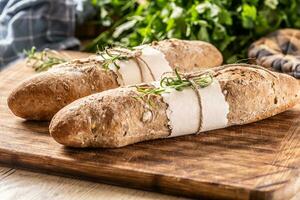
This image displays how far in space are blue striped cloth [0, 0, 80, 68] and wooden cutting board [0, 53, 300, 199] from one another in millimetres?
715

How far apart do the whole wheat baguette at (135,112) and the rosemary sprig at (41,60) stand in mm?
541

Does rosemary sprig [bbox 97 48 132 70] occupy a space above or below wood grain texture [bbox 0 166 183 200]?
above

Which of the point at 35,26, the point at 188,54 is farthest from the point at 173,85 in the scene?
the point at 35,26

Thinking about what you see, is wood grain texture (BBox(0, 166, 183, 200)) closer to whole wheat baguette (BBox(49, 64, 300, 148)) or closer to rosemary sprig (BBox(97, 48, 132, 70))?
whole wheat baguette (BBox(49, 64, 300, 148))

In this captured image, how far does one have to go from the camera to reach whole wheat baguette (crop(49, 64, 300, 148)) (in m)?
1.49

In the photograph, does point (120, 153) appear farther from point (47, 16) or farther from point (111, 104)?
point (47, 16)

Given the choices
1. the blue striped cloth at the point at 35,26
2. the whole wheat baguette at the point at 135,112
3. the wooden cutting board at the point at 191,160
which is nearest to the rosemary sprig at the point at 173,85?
the whole wheat baguette at the point at 135,112

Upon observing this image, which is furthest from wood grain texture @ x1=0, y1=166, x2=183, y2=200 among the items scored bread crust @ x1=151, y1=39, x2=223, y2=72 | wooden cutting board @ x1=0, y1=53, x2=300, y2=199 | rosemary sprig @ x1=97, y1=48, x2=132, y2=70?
scored bread crust @ x1=151, y1=39, x2=223, y2=72

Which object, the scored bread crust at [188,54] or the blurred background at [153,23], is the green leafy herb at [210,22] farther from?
the scored bread crust at [188,54]

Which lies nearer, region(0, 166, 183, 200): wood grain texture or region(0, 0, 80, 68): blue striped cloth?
region(0, 166, 183, 200): wood grain texture

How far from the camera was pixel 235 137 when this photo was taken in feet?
5.25

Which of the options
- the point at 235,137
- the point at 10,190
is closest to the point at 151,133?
the point at 235,137

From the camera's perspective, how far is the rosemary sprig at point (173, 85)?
1567mm

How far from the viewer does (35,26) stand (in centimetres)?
245
